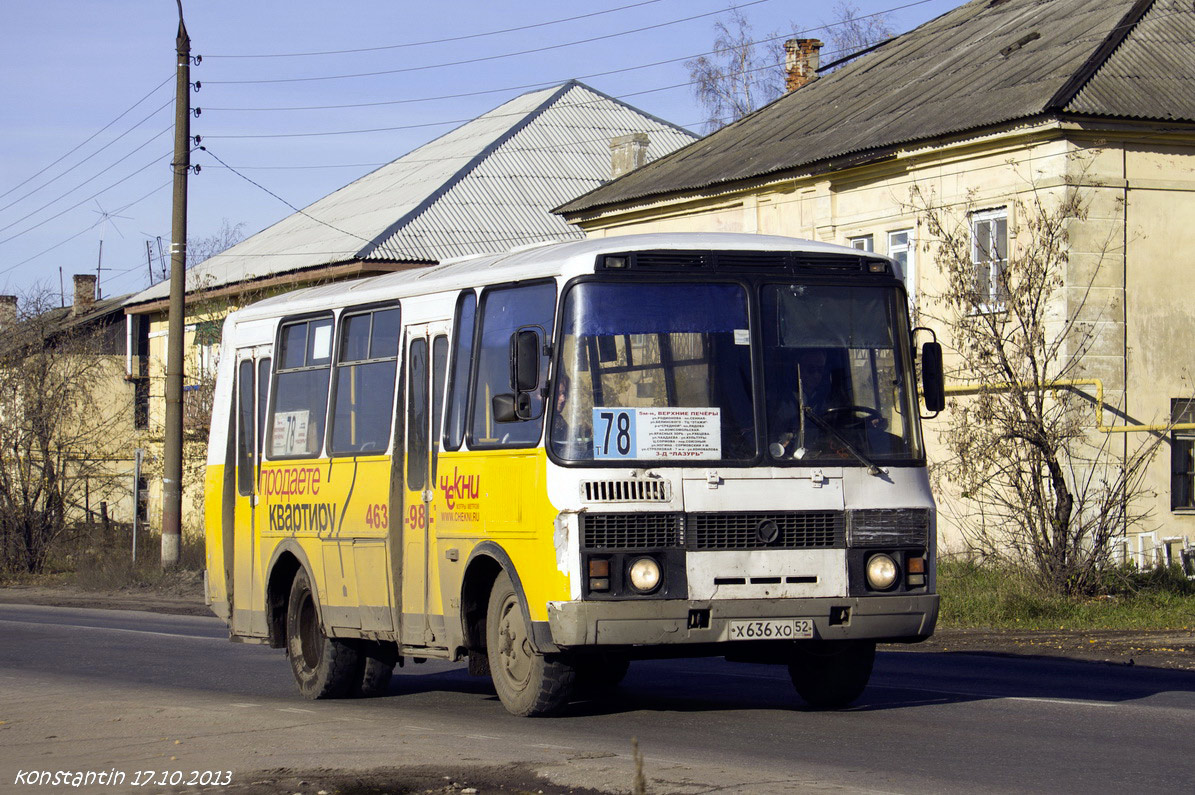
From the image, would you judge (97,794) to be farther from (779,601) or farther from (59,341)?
(59,341)

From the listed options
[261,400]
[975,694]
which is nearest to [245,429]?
[261,400]

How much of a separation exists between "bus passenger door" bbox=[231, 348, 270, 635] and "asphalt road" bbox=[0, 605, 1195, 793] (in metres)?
0.65

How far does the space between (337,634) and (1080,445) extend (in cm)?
1377

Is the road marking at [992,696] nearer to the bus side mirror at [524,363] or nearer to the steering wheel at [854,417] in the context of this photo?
the steering wheel at [854,417]

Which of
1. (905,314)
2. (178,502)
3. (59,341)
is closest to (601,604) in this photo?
(905,314)

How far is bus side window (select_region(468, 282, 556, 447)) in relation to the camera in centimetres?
1018

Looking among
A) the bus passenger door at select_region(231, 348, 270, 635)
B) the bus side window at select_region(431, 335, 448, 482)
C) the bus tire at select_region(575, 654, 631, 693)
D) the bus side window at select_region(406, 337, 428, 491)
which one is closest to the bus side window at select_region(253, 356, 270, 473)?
the bus passenger door at select_region(231, 348, 270, 635)

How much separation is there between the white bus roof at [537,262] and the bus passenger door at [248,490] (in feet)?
4.35

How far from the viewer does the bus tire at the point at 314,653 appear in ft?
42.2

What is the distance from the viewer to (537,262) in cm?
1055

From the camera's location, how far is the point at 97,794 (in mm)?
8141

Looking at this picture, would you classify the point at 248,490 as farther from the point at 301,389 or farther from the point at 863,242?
the point at 863,242

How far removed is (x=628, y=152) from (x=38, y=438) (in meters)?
15.1

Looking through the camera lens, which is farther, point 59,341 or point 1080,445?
point 59,341
